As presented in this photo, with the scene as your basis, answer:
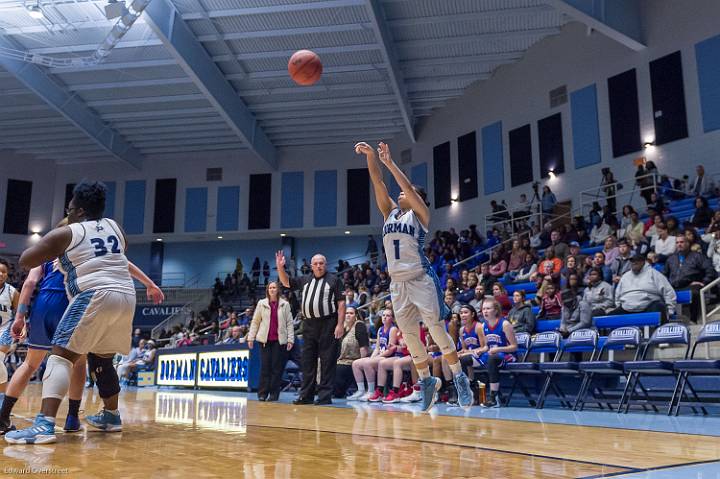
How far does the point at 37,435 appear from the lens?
3426mm

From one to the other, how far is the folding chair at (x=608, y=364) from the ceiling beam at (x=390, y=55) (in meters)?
11.1

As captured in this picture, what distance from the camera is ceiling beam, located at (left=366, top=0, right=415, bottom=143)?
15.9 metres

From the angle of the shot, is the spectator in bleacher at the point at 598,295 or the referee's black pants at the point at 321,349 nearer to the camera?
the referee's black pants at the point at 321,349

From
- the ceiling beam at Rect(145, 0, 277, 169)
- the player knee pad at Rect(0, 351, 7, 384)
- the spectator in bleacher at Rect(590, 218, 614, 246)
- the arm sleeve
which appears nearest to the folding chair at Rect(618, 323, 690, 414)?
the arm sleeve

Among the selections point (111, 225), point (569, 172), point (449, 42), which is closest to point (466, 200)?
point (569, 172)

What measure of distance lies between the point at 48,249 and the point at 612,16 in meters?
14.8

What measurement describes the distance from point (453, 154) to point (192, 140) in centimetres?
1076

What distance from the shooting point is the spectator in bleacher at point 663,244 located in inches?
376

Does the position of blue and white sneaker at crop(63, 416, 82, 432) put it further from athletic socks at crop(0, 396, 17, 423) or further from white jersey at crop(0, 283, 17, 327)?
white jersey at crop(0, 283, 17, 327)

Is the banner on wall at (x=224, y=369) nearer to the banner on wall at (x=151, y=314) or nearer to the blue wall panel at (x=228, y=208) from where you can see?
the banner on wall at (x=151, y=314)

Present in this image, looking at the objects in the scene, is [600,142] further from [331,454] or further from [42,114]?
[42,114]

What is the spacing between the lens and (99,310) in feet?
12.3

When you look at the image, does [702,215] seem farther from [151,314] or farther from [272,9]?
[151,314]

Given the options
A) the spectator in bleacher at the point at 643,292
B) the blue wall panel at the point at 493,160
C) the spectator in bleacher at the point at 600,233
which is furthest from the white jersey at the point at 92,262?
the blue wall panel at the point at 493,160
